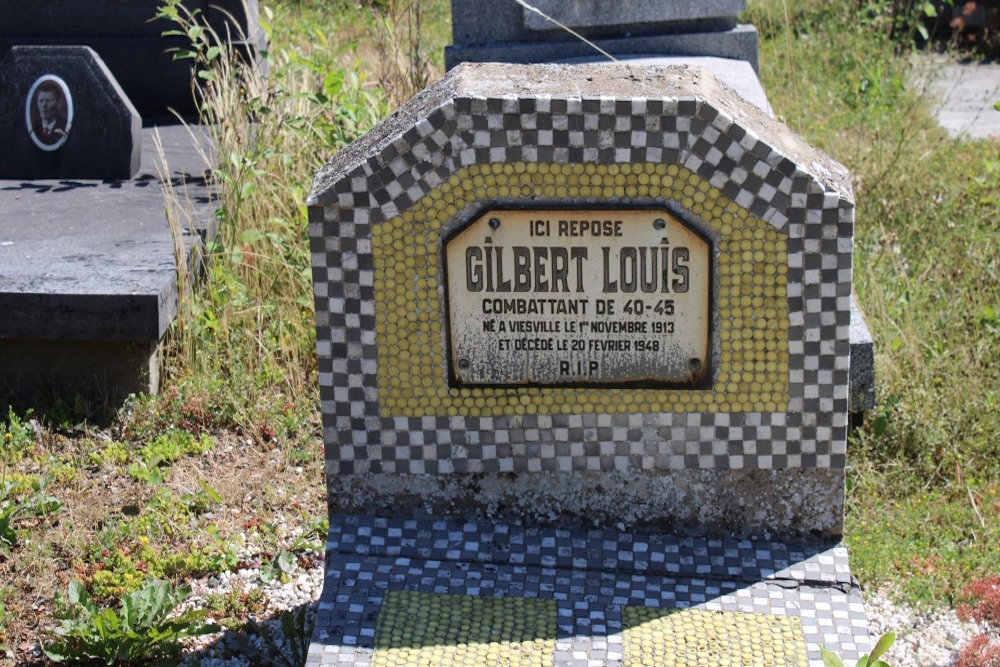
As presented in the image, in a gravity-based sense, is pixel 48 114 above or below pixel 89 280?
above

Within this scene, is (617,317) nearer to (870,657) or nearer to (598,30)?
(870,657)

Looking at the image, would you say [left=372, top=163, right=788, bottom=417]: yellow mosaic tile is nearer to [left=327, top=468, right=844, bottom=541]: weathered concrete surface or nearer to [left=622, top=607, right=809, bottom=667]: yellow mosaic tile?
[left=327, top=468, right=844, bottom=541]: weathered concrete surface

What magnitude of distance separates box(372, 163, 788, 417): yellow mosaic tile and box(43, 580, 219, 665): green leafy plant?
0.85m

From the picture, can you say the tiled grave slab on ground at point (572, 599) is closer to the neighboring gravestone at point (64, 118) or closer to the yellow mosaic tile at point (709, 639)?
the yellow mosaic tile at point (709, 639)

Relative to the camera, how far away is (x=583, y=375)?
3102 millimetres

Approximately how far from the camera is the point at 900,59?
866cm

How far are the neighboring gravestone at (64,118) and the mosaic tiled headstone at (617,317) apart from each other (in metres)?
3.21

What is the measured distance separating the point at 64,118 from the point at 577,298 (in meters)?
3.80

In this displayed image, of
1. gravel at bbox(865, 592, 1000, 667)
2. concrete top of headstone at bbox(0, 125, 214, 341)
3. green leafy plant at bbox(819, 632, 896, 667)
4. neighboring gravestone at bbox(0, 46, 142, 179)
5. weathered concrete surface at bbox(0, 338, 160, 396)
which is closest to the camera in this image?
green leafy plant at bbox(819, 632, 896, 667)

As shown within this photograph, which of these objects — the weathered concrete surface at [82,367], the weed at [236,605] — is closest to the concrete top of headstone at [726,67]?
the weathered concrete surface at [82,367]

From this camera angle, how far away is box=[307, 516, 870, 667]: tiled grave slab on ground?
2.79m

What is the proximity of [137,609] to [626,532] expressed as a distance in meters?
1.31

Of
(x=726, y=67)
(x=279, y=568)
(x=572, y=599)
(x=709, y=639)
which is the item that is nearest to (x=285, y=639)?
(x=279, y=568)

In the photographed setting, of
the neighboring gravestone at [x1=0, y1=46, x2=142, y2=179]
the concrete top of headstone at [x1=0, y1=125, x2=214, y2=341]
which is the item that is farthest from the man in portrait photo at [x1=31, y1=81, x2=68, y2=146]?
the concrete top of headstone at [x1=0, y1=125, x2=214, y2=341]
